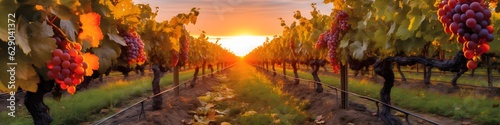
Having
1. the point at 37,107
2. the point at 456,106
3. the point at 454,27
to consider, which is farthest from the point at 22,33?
the point at 456,106

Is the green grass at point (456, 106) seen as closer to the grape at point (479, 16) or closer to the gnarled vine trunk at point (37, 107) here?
the grape at point (479, 16)

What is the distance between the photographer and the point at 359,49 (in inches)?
317

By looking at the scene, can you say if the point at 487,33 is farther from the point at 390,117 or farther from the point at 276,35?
the point at 276,35

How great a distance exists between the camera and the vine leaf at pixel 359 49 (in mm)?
7730

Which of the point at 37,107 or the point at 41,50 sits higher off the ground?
the point at 41,50

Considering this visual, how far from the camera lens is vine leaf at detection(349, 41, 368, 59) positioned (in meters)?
7.73

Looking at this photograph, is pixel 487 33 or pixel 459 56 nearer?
pixel 487 33

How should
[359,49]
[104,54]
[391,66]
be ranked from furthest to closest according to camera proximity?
[391,66], [359,49], [104,54]

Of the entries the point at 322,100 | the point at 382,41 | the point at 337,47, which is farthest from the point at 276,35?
the point at 382,41

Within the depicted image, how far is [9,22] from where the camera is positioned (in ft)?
8.09

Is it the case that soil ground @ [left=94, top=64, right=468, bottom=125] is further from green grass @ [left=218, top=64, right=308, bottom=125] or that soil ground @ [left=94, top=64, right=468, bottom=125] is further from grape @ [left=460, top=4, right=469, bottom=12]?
grape @ [left=460, top=4, right=469, bottom=12]

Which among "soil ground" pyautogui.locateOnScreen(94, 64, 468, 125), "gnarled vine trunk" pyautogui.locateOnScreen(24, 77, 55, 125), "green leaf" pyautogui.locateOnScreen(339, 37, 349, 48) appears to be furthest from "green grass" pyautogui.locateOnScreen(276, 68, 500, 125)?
"gnarled vine trunk" pyautogui.locateOnScreen(24, 77, 55, 125)

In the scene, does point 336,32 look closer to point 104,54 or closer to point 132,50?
point 132,50

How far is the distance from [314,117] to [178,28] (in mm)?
5024
